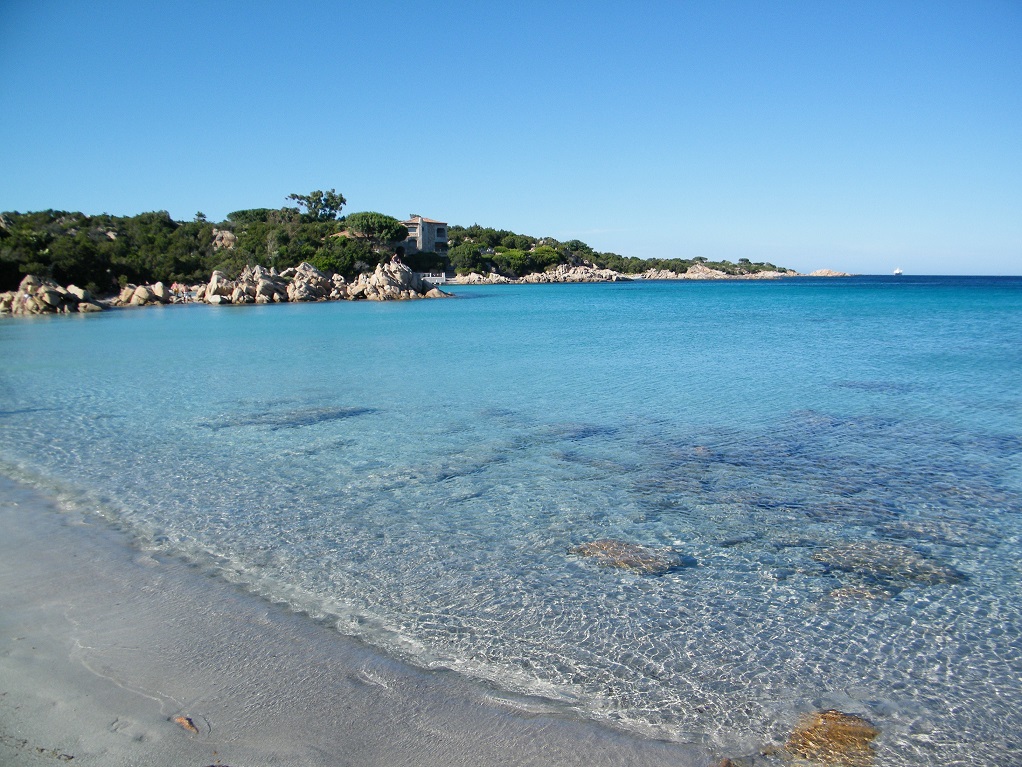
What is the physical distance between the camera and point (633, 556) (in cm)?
577

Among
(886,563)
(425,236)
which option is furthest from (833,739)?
(425,236)

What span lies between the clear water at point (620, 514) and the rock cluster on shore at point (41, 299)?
29458mm

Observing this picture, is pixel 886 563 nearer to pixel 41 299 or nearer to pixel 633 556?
pixel 633 556

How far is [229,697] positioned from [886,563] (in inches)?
191

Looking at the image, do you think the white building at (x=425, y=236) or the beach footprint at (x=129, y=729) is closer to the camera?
the beach footprint at (x=129, y=729)

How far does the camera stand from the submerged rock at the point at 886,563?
5.34 meters

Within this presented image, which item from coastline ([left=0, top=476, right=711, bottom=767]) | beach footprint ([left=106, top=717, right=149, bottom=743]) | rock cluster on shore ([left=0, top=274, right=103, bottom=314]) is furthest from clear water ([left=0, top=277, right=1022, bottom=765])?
rock cluster on shore ([left=0, top=274, right=103, bottom=314])

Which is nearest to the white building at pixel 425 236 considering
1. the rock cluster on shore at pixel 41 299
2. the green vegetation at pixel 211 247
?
the green vegetation at pixel 211 247

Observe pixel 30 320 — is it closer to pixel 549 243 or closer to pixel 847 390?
pixel 847 390

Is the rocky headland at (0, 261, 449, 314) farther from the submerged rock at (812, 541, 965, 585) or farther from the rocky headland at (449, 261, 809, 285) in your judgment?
the submerged rock at (812, 541, 965, 585)

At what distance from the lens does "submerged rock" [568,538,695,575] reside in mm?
5555

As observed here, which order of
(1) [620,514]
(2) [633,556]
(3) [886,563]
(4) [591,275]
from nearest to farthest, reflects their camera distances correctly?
1. (3) [886,563]
2. (2) [633,556]
3. (1) [620,514]
4. (4) [591,275]

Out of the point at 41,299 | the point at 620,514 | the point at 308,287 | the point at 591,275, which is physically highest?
the point at 591,275

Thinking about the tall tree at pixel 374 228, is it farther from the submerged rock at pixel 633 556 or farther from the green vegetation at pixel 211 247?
the submerged rock at pixel 633 556
